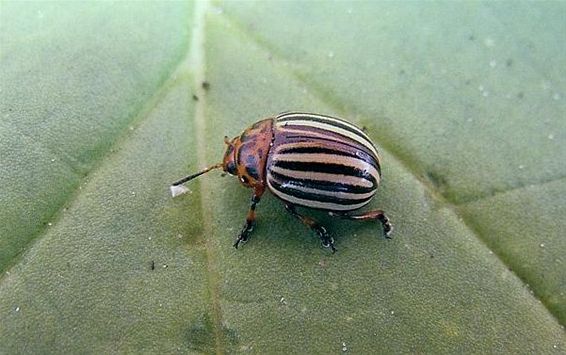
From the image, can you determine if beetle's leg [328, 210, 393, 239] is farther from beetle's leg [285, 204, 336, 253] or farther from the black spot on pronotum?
the black spot on pronotum

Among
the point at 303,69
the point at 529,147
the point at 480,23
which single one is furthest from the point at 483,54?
the point at 303,69

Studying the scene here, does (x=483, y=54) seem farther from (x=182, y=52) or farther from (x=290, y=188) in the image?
(x=182, y=52)

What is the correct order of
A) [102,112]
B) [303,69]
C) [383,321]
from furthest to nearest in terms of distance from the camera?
[303,69] → [102,112] → [383,321]

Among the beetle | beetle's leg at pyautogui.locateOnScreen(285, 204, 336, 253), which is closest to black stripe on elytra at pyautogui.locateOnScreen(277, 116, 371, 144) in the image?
the beetle

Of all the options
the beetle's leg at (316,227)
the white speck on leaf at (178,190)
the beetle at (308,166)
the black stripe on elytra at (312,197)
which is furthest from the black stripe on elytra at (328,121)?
the white speck on leaf at (178,190)

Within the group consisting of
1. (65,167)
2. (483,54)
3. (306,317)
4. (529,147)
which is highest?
(483,54)

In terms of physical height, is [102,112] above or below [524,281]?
above
